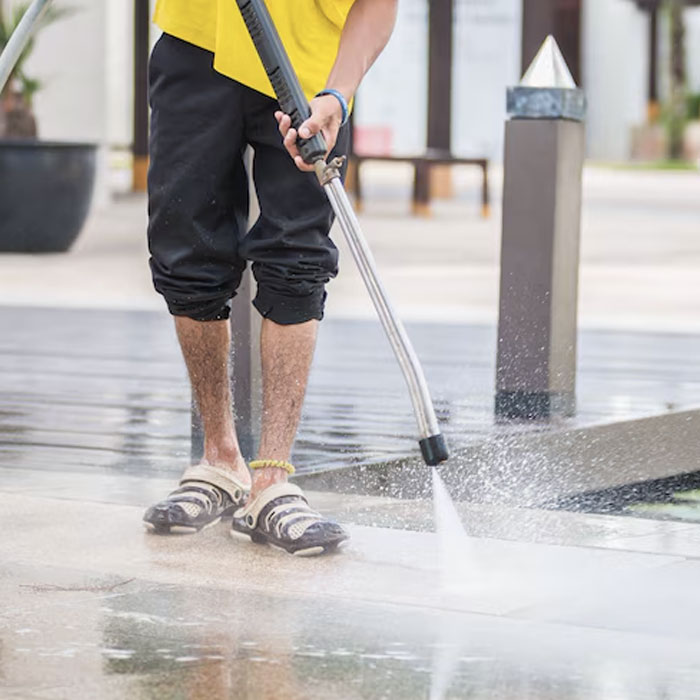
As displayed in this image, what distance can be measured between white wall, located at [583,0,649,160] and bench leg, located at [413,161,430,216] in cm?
2238

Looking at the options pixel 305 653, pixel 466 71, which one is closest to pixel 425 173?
pixel 305 653

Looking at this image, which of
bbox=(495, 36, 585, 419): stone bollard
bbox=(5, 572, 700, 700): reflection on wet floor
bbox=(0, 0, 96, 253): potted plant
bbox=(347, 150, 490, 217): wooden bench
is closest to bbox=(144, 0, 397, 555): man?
bbox=(5, 572, 700, 700): reflection on wet floor

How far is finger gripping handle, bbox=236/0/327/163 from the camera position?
3.64 m

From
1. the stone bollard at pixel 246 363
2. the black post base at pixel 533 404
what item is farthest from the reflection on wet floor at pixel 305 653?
the black post base at pixel 533 404

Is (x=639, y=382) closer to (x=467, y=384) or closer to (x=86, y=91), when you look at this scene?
(x=467, y=384)

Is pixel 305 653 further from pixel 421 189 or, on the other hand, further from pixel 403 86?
pixel 403 86

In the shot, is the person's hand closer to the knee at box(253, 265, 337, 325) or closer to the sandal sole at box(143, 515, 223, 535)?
the knee at box(253, 265, 337, 325)

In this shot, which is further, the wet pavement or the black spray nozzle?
the black spray nozzle

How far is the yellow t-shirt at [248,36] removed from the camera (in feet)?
12.6

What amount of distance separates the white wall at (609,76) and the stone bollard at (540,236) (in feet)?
113

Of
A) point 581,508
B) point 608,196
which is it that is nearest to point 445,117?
point 608,196

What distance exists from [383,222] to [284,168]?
1293 cm

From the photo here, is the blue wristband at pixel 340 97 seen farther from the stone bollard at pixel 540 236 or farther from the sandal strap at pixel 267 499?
the stone bollard at pixel 540 236

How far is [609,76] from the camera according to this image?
41.1 m
